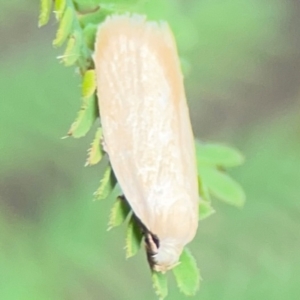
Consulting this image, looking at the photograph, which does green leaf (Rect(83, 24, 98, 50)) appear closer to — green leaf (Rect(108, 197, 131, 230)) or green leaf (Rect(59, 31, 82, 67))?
green leaf (Rect(59, 31, 82, 67))

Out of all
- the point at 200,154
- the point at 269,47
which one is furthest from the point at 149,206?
the point at 269,47

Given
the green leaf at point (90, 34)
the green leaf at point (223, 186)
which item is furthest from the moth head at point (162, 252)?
the green leaf at point (90, 34)

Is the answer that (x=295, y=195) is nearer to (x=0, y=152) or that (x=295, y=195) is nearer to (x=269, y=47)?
(x=269, y=47)

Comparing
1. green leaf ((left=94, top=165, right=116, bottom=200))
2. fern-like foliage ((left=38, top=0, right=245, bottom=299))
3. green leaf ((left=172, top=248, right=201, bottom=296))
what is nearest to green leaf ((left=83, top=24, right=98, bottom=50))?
fern-like foliage ((left=38, top=0, right=245, bottom=299))

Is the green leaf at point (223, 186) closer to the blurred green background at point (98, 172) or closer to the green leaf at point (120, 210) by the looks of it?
the blurred green background at point (98, 172)

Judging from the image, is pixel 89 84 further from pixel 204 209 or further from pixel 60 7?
pixel 204 209

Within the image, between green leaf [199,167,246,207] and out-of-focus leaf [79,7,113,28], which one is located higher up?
out-of-focus leaf [79,7,113,28]
